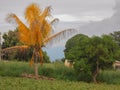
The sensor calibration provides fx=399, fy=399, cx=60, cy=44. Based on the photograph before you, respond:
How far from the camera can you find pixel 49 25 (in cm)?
2619

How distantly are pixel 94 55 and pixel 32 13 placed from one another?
4.81 meters

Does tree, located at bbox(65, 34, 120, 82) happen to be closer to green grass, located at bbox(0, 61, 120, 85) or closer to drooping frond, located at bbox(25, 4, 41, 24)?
green grass, located at bbox(0, 61, 120, 85)

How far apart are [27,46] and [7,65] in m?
2.58

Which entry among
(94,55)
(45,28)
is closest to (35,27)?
(45,28)

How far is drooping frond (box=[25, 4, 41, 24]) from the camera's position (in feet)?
84.0

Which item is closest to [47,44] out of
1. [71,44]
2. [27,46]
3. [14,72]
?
[27,46]

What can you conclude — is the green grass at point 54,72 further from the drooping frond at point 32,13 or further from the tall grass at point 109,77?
the drooping frond at point 32,13

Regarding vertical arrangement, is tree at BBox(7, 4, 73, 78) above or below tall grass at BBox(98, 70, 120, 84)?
above

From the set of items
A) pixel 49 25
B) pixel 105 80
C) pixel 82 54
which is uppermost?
pixel 49 25

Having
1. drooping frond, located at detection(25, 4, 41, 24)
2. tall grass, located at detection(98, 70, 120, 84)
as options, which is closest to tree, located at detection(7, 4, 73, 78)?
drooping frond, located at detection(25, 4, 41, 24)

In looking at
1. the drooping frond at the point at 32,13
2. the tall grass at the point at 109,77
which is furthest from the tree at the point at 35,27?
the tall grass at the point at 109,77

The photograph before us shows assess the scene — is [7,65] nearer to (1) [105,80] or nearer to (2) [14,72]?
(2) [14,72]

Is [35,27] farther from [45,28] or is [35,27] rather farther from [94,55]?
[94,55]

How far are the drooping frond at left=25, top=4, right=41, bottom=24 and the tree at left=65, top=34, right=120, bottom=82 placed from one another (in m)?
3.52
